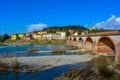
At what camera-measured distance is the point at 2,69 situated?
26312 millimetres

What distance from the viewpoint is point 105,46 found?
156 feet

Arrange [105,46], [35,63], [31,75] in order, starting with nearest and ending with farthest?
[31,75]
[35,63]
[105,46]

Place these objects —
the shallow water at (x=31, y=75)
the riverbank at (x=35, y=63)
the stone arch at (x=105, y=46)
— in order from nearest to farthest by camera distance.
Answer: the shallow water at (x=31, y=75)
the riverbank at (x=35, y=63)
the stone arch at (x=105, y=46)

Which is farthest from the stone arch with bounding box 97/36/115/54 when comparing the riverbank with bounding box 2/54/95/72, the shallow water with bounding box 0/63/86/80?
the shallow water with bounding box 0/63/86/80

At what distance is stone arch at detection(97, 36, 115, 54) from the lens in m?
46.8

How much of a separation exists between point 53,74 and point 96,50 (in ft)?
81.4

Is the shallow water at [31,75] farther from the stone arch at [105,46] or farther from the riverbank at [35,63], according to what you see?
the stone arch at [105,46]

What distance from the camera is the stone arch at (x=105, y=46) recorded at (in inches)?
1841

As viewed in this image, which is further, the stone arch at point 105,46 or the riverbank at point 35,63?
the stone arch at point 105,46

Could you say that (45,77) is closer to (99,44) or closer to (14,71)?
(14,71)

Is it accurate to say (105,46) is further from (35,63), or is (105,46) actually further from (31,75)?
(31,75)

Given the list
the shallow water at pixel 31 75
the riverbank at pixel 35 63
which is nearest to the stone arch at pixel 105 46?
the riverbank at pixel 35 63

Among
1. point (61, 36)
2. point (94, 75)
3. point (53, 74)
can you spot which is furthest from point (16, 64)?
point (61, 36)

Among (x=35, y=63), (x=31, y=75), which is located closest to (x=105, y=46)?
(x=35, y=63)
